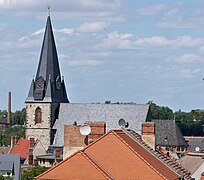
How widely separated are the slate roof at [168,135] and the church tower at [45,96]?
15.5 m

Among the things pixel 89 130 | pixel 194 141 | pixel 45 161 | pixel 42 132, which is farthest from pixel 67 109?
pixel 89 130

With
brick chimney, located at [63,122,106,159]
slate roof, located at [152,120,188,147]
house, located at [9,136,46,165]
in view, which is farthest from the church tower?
brick chimney, located at [63,122,106,159]

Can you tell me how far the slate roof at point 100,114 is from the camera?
96188 mm

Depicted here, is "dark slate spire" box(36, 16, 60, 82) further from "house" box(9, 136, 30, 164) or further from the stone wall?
"house" box(9, 136, 30, 164)

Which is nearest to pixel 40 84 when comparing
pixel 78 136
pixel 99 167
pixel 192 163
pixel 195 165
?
pixel 192 163

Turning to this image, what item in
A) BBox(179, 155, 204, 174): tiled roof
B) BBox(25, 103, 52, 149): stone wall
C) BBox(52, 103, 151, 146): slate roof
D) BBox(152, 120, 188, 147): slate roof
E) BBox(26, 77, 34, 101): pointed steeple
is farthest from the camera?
BBox(152, 120, 188, 147): slate roof

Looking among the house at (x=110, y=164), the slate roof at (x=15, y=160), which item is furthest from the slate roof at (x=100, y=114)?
the house at (x=110, y=164)

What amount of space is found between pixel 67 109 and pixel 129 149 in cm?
7669

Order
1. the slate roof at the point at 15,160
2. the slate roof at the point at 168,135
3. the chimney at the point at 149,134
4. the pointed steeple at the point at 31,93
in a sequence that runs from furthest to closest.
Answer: the slate roof at the point at 168,135
the pointed steeple at the point at 31,93
the slate roof at the point at 15,160
the chimney at the point at 149,134

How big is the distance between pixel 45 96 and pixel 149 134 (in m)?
71.9

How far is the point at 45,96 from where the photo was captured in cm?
9894

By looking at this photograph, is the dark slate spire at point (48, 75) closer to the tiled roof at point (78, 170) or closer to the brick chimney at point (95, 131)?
the brick chimney at point (95, 131)

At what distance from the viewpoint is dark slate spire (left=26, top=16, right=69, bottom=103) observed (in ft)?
324

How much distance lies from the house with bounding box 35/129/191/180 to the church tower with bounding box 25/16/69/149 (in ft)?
245
